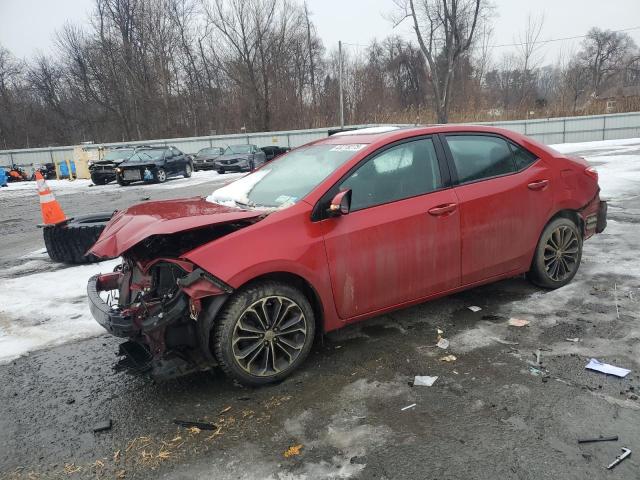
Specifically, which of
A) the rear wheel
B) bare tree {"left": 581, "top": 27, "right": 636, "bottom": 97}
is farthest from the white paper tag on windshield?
bare tree {"left": 581, "top": 27, "right": 636, "bottom": 97}

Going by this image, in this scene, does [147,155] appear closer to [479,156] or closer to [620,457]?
[479,156]

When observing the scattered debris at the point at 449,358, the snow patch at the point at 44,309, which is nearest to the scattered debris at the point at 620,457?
the scattered debris at the point at 449,358

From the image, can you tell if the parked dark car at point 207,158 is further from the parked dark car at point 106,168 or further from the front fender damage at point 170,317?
the front fender damage at point 170,317

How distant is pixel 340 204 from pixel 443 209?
0.98 meters

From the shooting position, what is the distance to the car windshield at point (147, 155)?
20.6m

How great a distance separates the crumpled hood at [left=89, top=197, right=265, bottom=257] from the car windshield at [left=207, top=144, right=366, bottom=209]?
0.81 feet

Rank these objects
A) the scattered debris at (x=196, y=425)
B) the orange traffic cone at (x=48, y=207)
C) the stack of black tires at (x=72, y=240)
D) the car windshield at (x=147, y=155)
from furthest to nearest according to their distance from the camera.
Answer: the car windshield at (x=147, y=155) < the orange traffic cone at (x=48, y=207) < the stack of black tires at (x=72, y=240) < the scattered debris at (x=196, y=425)

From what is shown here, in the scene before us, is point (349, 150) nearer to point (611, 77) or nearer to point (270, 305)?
point (270, 305)

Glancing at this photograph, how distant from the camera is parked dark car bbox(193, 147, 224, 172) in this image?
26.9 metres

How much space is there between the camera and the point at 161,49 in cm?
4128

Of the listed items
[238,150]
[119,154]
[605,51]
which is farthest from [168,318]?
[605,51]

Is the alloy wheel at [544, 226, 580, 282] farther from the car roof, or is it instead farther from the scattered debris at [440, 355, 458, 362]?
the scattered debris at [440, 355, 458, 362]

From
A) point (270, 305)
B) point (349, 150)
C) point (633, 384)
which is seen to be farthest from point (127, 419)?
point (633, 384)

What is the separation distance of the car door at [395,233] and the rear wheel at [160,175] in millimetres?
18562
